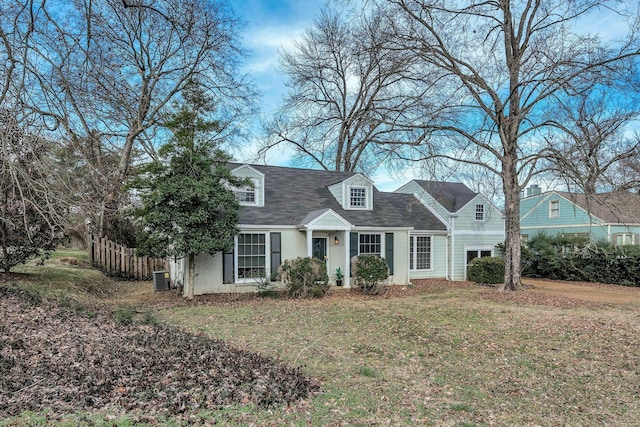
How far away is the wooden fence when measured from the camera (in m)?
17.2

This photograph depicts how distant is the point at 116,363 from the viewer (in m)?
5.10

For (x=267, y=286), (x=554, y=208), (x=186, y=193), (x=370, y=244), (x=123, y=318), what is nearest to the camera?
(x=123, y=318)

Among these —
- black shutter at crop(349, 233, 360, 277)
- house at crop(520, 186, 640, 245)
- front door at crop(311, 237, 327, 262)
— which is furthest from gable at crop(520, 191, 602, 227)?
front door at crop(311, 237, 327, 262)

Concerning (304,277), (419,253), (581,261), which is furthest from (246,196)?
(581,261)

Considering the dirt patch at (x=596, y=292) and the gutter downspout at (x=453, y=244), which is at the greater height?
the gutter downspout at (x=453, y=244)

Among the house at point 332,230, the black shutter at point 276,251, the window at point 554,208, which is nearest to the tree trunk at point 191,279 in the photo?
the house at point 332,230

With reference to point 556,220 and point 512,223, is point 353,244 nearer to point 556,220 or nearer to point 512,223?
point 512,223

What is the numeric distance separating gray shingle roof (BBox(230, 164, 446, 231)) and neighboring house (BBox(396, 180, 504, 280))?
2.34 ft

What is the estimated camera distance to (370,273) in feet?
45.3

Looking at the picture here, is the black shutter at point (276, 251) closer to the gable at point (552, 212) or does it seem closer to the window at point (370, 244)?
the window at point (370, 244)

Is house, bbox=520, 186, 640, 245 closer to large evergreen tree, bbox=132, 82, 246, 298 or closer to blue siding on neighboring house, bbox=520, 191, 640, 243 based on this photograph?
blue siding on neighboring house, bbox=520, 191, 640, 243

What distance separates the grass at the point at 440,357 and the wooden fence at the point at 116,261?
18.6 feet

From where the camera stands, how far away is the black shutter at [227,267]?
42.9 ft

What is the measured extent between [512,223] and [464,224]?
182 inches
